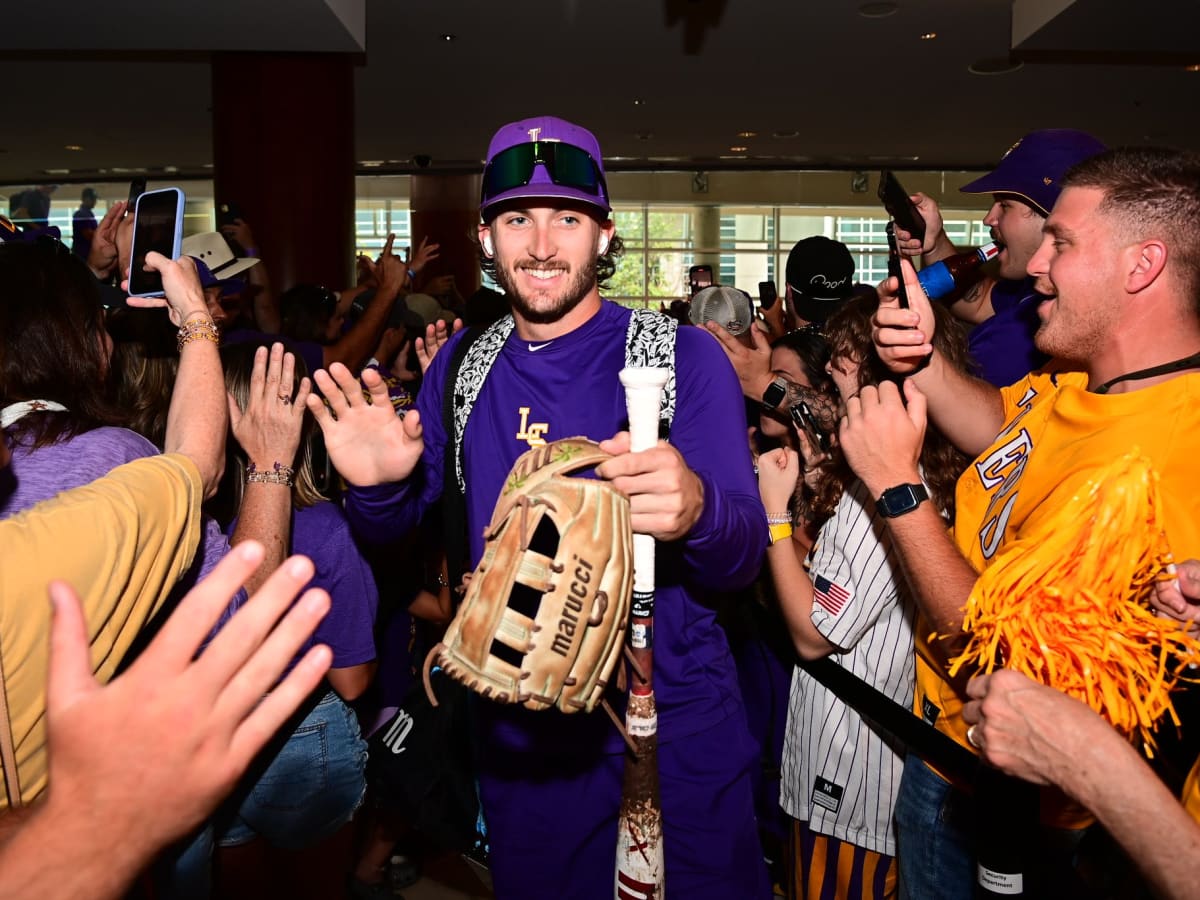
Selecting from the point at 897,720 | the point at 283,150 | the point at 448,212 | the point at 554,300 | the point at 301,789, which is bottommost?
the point at 301,789

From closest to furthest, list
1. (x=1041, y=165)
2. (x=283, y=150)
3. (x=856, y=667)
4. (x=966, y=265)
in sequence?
(x=856, y=667), (x=1041, y=165), (x=966, y=265), (x=283, y=150)

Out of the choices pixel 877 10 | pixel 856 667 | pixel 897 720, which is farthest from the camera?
pixel 877 10

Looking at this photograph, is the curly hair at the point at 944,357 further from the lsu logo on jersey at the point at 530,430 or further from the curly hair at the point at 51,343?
the curly hair at the point at 51,343

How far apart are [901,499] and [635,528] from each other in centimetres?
68

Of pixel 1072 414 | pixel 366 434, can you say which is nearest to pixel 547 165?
pixel 366 434

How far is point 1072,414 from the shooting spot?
1768mm

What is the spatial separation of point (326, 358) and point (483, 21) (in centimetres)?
570

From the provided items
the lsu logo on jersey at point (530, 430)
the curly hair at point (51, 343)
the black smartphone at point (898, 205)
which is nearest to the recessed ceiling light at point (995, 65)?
the black smartphone at point (898, 205)

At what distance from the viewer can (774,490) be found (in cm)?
250

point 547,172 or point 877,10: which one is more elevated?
point 877,10

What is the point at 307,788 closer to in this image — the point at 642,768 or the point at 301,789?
the point at 301,789

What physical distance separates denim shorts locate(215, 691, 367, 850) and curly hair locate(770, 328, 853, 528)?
148 centimetres

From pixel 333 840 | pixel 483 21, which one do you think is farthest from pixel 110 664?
pixel 483 21

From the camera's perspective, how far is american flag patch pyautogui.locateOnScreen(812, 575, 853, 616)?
2246mm
